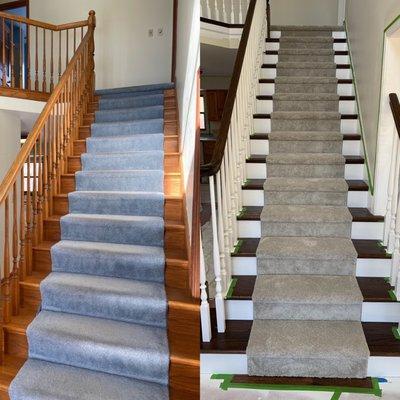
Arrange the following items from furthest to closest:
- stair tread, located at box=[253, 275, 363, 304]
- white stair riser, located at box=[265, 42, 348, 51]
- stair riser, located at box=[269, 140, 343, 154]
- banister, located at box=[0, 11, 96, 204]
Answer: white stair riser, located at box=[265, 42, 348, 51] < stair riser, located at box=[269, 140, 343, 154] < banister, located at box=[0, 11, 96, 204] < stair tread, located at box=[253, 275, 363, 304]

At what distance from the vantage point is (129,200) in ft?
10.7

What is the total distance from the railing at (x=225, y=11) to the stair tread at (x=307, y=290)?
3496 mm

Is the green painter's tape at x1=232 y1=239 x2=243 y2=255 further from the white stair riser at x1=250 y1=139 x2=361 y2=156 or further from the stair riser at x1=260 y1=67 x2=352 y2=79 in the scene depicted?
the stair riser at x1=260 y1=67 x2=352 y2=79

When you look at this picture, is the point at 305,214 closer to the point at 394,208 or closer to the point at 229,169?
the point at 394,208

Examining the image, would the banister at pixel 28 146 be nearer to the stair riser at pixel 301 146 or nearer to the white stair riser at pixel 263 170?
the white stair riser at pixel 263 170

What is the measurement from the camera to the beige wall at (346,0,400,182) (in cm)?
319

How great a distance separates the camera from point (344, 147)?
12.3ft

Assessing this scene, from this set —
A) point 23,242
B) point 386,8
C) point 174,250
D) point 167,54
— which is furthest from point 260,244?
point 167,54

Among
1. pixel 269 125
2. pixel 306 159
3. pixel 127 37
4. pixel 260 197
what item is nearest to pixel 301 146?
pixel 306 159

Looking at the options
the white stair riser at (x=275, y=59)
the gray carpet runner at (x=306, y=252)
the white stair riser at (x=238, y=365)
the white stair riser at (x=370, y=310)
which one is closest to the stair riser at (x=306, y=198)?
the gray carpet runner at (x=306, y=252)

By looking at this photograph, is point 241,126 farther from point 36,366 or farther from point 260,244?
point 36,366

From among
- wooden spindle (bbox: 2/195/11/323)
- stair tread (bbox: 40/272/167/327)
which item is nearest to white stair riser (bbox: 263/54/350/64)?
stair tread (bbox: 40/272/167/327)

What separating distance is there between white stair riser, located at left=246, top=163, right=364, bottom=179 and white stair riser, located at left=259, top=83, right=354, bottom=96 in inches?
43.8

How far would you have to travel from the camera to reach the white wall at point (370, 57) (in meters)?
3.19
